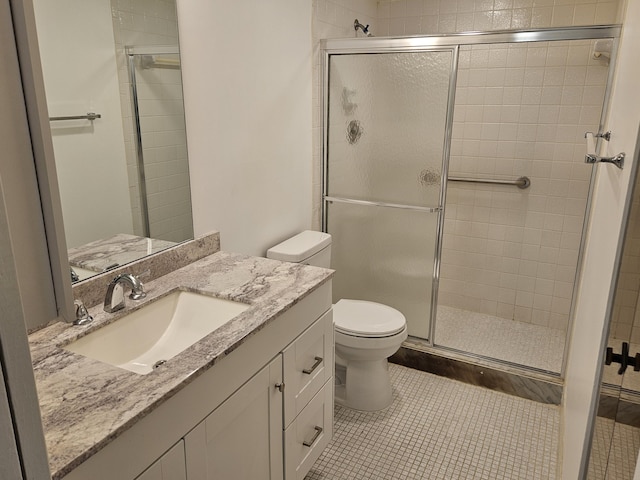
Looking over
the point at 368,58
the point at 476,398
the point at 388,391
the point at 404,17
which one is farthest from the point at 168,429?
the point at 404,17

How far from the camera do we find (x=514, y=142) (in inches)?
121

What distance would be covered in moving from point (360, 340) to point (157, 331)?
1026 mm

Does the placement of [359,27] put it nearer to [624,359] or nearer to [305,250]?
[305,250]

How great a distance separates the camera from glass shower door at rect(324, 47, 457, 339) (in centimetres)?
256

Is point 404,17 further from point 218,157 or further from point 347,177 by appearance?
point 218,157

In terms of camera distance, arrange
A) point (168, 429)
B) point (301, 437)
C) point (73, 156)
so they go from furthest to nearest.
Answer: point (301, 437) < point (73, 156) < point (168, 429)

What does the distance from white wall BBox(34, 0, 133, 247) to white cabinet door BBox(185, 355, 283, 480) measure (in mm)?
695

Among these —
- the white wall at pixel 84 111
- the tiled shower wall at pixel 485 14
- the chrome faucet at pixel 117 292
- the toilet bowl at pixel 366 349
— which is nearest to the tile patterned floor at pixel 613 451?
the toilet bowl at pixel 366 349

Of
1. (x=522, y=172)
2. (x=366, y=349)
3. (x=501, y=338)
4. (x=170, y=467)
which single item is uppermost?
(x=522, y=172)

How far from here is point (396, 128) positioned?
2.68 meters

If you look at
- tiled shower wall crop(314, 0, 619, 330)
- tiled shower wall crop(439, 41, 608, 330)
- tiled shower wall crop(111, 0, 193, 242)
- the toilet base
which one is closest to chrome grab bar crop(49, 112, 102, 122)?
tiled shower wall crop(111, 0, 193, 242)

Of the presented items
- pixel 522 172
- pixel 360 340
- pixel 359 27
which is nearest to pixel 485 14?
pixel 359 27

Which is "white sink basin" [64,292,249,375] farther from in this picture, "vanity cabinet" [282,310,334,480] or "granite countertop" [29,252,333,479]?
"vanity cabinet" [282,310,334,480]

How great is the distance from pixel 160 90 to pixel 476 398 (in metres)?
2.14
